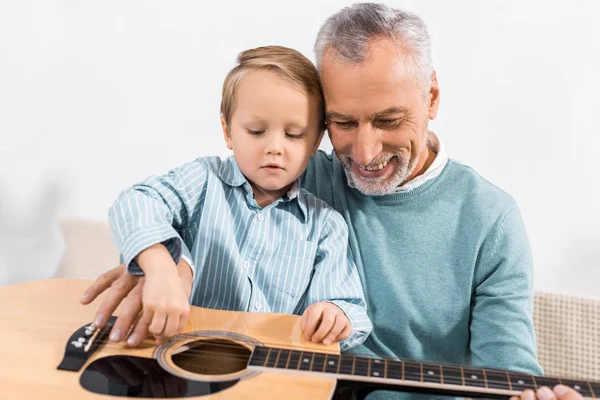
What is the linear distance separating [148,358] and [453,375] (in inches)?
20.5

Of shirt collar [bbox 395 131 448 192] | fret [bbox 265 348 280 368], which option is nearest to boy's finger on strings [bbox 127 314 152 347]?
fret [bbox 265 348 280 368]

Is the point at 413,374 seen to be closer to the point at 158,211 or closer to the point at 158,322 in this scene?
the point at 158,322

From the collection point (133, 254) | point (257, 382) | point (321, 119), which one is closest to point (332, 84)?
point (321, 119)

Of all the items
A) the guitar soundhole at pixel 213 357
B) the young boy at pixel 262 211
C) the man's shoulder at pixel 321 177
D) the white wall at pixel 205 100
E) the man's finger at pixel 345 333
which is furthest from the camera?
the white wall at pixel 205 100

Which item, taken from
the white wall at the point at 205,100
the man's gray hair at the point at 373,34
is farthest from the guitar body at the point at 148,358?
the white wall at the point at 205,100

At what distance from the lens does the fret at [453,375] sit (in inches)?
43.7

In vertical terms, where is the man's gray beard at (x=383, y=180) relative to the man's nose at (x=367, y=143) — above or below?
below

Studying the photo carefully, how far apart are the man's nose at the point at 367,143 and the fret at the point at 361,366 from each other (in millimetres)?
457

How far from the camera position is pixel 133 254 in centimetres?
127

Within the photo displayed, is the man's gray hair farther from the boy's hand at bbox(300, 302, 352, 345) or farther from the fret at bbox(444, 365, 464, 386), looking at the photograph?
the fret at bbox(444, 365, 464, 386)

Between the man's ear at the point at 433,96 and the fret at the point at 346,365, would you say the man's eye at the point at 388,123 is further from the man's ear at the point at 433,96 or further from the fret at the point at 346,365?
the fret at the point at 346,365

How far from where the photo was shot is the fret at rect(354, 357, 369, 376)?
44.9 inches

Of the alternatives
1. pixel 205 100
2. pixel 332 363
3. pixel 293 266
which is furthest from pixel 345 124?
pixel 205 100

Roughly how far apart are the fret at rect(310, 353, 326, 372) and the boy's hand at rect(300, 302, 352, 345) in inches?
2.4
